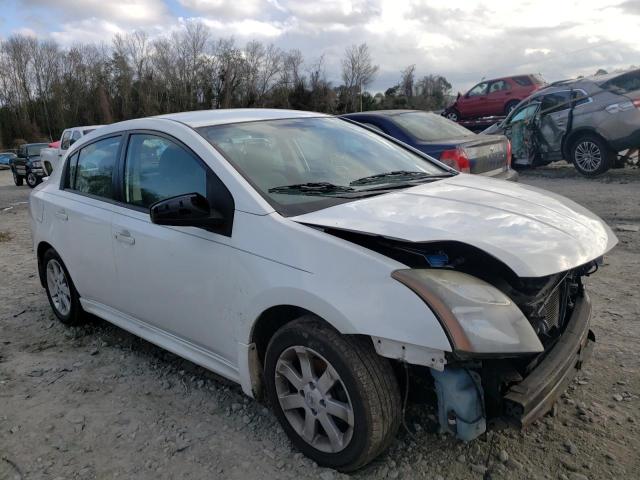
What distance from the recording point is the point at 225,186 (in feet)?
9.04

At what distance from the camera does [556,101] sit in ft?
36.8

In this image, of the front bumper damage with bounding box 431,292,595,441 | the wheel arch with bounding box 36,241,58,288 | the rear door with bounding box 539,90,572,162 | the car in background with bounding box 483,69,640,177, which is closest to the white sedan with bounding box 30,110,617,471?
the front bumper damage with bounding box 431,292,595,441

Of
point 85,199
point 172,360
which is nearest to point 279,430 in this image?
point 172,360

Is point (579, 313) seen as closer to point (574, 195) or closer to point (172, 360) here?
point (172, 360)

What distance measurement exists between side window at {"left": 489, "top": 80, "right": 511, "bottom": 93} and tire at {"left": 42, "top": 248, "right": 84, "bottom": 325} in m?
19.0

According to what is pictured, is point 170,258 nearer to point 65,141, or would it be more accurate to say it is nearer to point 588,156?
point 588,156

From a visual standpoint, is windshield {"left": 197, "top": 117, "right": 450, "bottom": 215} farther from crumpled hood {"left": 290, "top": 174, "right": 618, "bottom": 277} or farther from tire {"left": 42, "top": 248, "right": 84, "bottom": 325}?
tire {"left": 42, "top": 248, "right": 84, "bottom": 325}

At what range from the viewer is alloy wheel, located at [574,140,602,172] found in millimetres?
10531

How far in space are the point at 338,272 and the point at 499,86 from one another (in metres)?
20.1

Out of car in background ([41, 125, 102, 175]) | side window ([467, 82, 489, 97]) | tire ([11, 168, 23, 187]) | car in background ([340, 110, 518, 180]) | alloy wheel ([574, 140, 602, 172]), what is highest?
side window ([467, 82, 489, 97])

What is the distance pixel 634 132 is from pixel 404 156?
796cm

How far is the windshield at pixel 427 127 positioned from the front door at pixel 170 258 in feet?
14.3

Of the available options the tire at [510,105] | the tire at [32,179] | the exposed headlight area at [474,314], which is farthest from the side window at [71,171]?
the tire at [510,105]

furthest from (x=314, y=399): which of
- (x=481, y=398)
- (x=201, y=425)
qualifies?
(x=201, y=425)
